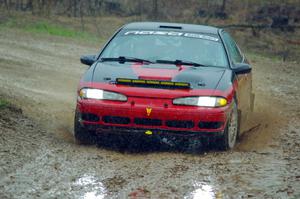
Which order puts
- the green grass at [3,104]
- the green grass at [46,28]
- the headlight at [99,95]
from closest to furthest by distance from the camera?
the headlight at [99,95], the green grass at [3,104], the green grass at [46,28]

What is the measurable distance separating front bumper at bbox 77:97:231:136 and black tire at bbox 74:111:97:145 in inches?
12.2

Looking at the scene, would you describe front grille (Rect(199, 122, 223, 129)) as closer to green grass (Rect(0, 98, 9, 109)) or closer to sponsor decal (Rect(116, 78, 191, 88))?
sponsor decal (Rect(116, 78, 191, 88))

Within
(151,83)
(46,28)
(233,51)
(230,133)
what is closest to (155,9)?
(46,28)

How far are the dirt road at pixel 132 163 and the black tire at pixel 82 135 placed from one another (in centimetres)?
16

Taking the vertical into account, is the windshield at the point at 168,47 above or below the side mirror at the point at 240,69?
above

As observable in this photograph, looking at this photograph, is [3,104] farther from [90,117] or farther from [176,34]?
[176,34]

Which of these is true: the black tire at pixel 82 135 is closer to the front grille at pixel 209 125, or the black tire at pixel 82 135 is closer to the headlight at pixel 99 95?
the headlight at pixel 99 95

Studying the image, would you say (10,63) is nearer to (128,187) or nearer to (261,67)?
(261,67)

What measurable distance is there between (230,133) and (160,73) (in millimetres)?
1095

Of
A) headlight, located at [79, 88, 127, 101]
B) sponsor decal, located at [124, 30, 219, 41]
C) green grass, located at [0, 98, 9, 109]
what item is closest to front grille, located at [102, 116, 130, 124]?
headlight, located at [79, 88, 127, 101]

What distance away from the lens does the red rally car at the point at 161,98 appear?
785 cm

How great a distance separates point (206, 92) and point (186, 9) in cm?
2280

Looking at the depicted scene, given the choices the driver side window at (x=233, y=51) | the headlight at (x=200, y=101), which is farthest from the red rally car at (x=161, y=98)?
the driver side window at (x=233, y=51)

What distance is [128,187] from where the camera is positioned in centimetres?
636
